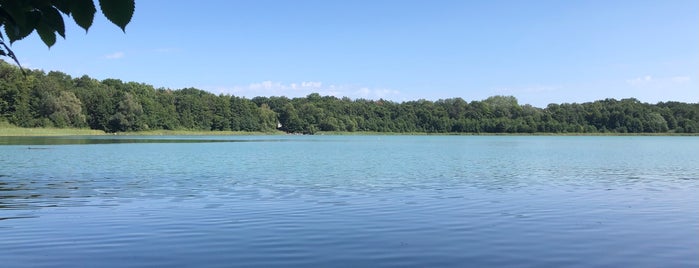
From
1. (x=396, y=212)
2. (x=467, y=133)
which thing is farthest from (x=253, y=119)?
(x=396, y=212)

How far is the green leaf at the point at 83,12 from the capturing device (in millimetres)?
2238

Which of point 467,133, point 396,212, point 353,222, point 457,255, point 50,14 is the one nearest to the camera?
point 50,14

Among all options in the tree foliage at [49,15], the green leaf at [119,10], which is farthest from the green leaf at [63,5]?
the green leaf at [119,10]

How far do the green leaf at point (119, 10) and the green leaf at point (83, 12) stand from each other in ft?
0.53

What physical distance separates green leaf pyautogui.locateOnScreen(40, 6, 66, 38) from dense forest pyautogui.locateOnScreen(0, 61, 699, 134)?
99.9m

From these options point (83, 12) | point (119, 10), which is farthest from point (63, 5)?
point (119, 10)

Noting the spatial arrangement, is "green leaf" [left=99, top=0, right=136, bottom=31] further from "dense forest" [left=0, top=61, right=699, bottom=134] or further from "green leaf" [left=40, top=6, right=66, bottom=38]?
"dense forest" [left=0, top=61, right=699, bottom=134]

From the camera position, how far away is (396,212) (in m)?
15.2

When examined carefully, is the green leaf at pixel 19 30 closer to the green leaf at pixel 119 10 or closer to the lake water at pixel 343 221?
the green leaf at pixel 119 10

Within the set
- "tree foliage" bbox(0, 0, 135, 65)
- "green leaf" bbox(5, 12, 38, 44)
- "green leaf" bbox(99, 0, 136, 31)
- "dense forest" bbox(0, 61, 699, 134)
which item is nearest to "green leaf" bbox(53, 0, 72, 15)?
"tree foliage" bbox(0, 0, 135, 65)

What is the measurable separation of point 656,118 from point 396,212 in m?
189

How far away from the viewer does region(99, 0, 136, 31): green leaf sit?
206 cm

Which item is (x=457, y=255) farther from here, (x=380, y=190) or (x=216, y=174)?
(x=216, y=174)

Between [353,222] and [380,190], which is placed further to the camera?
[380,190]
